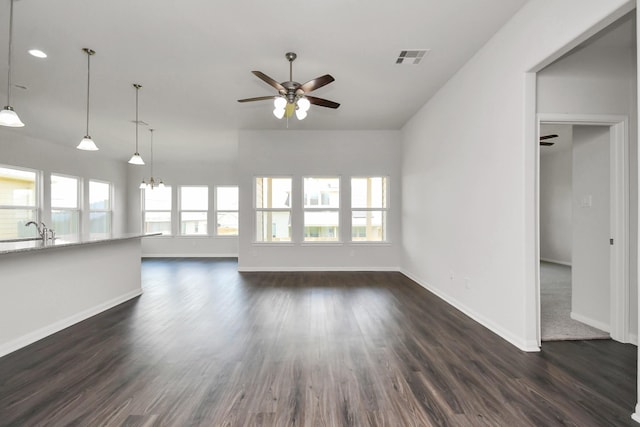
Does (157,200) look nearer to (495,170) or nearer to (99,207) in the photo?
(99,207)

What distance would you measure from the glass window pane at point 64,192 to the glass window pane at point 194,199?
8.56 ft

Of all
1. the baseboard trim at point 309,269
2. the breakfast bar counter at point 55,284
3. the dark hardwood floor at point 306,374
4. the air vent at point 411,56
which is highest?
the air vent at point 411,56

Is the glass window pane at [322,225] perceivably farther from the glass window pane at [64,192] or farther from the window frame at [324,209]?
the glass window pane at [64,192]

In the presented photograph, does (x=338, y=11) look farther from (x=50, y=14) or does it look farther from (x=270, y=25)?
(x=50, y=14)

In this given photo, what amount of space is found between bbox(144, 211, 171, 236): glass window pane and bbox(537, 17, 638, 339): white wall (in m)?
9.55

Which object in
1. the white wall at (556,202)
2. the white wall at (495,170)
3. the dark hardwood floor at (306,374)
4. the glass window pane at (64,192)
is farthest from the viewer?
the white wall at (556,202)

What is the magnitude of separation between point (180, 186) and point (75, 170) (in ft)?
8.38

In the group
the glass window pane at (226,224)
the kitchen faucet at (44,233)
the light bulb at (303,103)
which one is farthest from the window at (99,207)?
the light bulb at (303,103)

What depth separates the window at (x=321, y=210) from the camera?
648cm

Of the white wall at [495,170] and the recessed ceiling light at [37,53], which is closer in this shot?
the white wall at [495,170]

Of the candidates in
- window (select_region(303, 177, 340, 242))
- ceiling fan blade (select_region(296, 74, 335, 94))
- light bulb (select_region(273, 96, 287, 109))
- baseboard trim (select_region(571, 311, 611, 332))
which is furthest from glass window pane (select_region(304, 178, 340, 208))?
baseboard trim (select_region(571, 311, 611, 332))

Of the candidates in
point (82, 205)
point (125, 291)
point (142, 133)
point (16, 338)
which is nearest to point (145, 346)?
point (16, 338)

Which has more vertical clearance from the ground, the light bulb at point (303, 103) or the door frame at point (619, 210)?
the light bulb at point (303, 103)

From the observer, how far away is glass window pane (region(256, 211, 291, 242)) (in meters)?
6.47
